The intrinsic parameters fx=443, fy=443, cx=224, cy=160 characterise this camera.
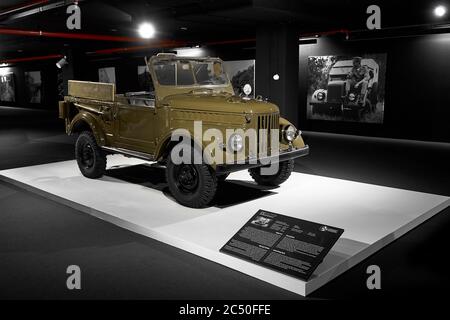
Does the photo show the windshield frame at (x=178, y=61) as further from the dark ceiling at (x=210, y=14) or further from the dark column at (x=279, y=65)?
the dark column at (x=279, y=65)

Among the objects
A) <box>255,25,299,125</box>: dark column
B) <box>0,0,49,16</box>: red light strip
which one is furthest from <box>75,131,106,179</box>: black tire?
<box>255,25,299,125</box>: dark column

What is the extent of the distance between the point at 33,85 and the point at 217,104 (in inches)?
863

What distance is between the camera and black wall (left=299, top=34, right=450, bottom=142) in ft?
35.1

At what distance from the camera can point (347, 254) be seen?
3.91m

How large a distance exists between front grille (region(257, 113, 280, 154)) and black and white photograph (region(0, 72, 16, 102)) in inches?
963

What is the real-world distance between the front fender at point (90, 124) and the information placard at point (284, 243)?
3460 mm

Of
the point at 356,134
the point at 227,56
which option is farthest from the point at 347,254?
the point at 227,56

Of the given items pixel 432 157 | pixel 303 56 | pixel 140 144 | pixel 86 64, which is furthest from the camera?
pixel 86 64

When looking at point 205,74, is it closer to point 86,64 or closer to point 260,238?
point 260,238

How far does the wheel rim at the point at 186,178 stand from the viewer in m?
5.30

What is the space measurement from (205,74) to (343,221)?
2.94 meters

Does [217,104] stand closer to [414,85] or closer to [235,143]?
[235,143]

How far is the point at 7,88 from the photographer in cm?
2666

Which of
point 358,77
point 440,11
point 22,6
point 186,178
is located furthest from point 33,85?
point 186,178
